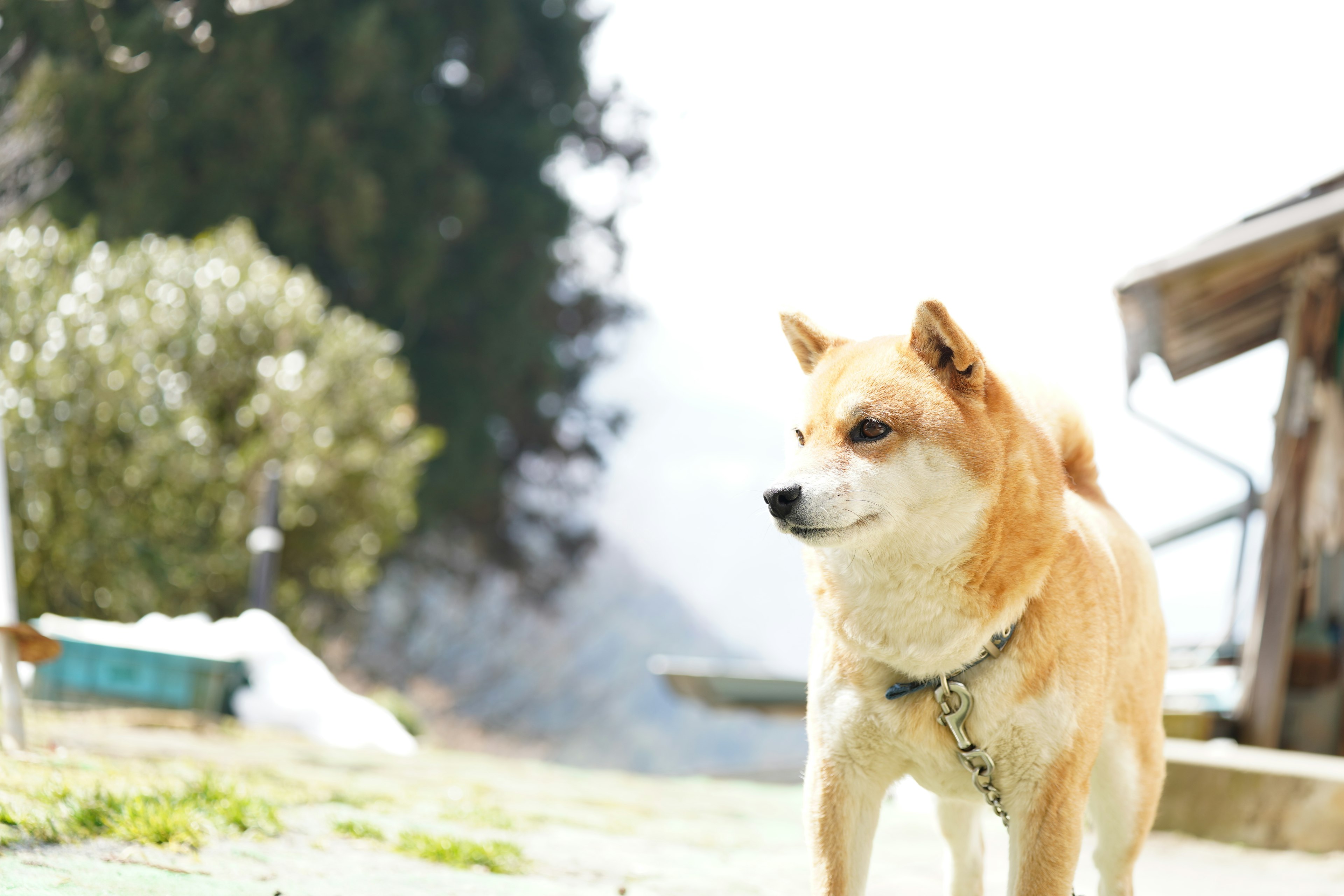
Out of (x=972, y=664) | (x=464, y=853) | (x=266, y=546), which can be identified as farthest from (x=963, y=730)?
(x=266, y=546)

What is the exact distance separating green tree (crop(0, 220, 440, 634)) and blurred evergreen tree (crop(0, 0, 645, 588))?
13.3 feet

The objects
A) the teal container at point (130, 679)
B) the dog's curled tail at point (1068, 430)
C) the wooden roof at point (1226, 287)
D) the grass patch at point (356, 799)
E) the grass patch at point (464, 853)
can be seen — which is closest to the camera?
the dog's curled tail at point (1068, 430)

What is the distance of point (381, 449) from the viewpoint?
10977 millimetres

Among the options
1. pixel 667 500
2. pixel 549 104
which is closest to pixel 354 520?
pixel 549 104

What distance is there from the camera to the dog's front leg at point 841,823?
2.35 metres

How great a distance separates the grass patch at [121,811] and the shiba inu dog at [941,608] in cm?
166

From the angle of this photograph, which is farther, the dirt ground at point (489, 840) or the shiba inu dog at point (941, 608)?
the dirt ground at point (489, 840)

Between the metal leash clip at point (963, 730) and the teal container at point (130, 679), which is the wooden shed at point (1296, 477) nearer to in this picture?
the metal leash clip at point (963, 730)

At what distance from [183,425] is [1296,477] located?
8265mm

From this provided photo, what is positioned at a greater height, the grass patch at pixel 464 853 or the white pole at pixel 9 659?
the white pole at pixel 9 659

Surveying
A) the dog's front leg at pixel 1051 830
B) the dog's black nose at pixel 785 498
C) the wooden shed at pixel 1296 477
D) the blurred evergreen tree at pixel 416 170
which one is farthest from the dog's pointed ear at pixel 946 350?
the blurred evergreen tree at pixel 416 170

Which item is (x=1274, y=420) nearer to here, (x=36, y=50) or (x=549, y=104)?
(x=36, y=50)

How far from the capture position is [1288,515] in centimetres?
630

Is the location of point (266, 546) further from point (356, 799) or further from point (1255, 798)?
point (1255, 798)
